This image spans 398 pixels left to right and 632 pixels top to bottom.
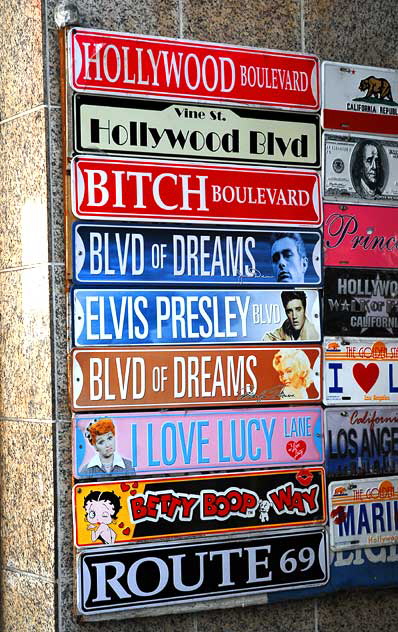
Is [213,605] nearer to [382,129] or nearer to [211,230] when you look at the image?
[211,230]

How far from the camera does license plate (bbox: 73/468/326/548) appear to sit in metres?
4.64

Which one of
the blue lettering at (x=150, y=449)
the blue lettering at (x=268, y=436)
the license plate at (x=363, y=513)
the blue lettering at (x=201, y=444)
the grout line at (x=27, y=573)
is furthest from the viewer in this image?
the license plate at (x=363, y=513)

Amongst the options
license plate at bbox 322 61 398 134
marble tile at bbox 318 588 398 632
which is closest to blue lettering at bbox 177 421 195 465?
marble tile at bbox 318 588 398 632

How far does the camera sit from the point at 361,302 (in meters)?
5.31

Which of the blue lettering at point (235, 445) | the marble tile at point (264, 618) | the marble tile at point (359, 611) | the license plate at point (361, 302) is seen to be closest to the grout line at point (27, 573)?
the marble tile at point (264, 618)

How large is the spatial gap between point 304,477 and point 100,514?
1.06m

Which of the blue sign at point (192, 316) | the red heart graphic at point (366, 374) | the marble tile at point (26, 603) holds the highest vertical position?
the blue sign at point (192, 316)

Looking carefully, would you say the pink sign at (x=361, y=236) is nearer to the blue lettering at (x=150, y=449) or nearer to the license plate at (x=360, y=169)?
the license plate at (x=360, y=169)

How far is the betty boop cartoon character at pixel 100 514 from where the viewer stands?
463 cm

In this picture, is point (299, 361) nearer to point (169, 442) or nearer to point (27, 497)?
point (169, 442)

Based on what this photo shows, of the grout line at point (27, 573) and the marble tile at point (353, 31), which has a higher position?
the marble tile at point (353, 31)


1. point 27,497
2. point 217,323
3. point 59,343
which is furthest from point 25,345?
point 217,323

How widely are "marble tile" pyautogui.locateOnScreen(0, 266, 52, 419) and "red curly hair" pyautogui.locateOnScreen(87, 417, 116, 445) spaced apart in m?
0.20

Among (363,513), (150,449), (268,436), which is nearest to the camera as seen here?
(150,449)
